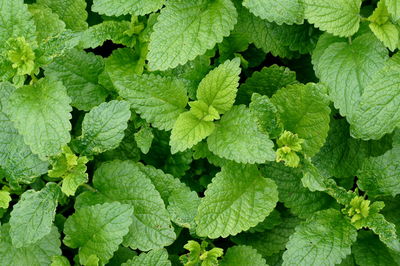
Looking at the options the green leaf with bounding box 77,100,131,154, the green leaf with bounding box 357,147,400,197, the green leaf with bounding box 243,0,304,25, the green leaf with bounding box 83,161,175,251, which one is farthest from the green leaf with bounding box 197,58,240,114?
the green leaf with bounding box 357,147,400,197

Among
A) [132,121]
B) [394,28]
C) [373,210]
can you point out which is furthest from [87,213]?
[394,28]

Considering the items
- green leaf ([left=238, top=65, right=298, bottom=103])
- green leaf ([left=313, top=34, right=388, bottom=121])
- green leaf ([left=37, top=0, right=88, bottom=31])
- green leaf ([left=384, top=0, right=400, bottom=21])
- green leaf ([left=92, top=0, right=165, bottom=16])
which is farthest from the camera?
green leaf ([left=37, top=0, right=88, bottom=31])

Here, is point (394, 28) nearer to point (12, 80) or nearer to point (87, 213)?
point (87, 213)

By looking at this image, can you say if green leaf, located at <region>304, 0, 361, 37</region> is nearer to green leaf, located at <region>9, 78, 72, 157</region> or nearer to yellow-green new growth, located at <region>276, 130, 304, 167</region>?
yellow-green new growth, located at <region>276, 130, 304, 167</region>

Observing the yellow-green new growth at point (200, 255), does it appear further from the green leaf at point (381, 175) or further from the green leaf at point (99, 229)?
the green leaf at point (381, 175)

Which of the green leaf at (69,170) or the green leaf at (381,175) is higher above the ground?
the green leaf at (381,175)

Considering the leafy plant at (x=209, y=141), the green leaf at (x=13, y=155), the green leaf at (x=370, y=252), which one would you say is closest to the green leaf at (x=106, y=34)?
the leafy plant at (x=209, y=141)

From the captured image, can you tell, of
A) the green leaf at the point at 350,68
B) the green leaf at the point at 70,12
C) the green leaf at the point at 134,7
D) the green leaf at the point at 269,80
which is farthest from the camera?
the green leaf at the point at 70,12
